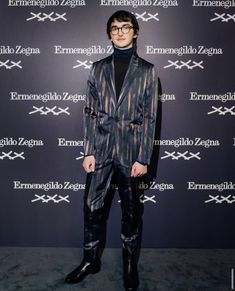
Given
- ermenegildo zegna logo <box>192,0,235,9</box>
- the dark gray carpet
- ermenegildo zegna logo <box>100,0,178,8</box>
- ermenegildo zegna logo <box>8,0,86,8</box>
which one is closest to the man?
the dark gray carpet

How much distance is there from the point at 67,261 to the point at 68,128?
3.70ft

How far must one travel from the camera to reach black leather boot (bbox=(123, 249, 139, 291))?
2.23 m

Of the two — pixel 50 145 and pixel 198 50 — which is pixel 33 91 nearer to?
pixel 50 145

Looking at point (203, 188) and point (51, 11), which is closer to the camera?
point (51, 11)

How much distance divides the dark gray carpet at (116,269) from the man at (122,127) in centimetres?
13

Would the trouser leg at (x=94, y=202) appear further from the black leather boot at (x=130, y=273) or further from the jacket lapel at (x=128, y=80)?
the jacket lapel at (x=128, y=80)

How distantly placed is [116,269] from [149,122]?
1.22 meters

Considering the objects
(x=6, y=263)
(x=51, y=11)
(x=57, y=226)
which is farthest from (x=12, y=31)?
(x=6, y=263)

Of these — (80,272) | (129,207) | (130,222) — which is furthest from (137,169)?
(80,272)

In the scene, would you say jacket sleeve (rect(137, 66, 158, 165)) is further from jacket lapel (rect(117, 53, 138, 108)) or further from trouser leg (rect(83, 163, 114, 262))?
trouser leg (rect(83, 163, 114, 262))

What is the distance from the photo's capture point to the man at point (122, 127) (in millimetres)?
2180

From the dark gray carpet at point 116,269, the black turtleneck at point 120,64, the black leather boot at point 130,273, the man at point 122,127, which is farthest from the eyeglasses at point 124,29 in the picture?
the dark gray carpet at point 116,269

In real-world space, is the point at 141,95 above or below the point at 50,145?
above

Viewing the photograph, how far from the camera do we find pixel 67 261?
8.71ft
